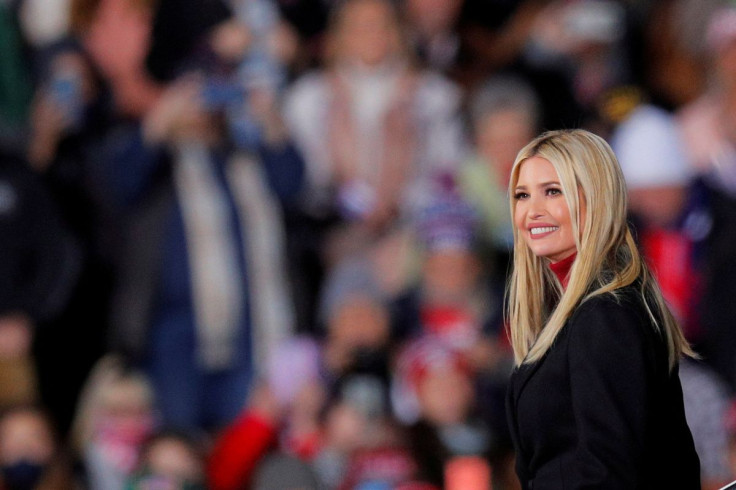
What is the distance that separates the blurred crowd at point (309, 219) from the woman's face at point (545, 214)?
3.27 m

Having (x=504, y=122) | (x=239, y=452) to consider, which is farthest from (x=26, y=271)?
(x=504, y=122)

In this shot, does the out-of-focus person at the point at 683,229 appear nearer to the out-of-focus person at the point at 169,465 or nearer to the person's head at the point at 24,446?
the out-of-focus person at the point at 169,465

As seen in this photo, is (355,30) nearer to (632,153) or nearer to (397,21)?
(397,21)

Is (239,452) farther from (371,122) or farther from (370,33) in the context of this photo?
(370,33)

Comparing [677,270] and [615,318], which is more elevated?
[615,318]

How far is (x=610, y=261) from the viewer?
2193 mm

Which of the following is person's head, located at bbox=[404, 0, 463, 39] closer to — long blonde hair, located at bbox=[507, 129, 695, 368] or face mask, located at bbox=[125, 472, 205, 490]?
face mask, located at bbox=[125, 472, 205, 490]

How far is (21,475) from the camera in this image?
5.86m

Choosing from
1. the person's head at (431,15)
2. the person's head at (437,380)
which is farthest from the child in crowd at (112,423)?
the person's head at (431,15)

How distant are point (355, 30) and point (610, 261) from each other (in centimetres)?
454

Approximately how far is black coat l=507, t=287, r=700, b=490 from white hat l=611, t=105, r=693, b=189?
407 cm

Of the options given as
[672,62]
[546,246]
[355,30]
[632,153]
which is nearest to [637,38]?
[672,62]

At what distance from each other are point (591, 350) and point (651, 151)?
14.0 ft

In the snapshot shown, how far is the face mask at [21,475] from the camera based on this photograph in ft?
19.2
